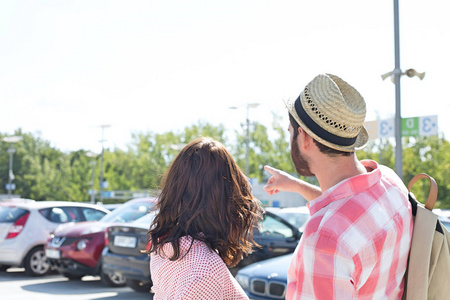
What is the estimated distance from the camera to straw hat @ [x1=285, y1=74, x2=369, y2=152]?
1737 mm

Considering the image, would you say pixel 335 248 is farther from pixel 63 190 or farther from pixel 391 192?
pixel 63 190

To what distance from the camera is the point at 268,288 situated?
17.5 feet

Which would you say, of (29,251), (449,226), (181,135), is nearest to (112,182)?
(181,135)

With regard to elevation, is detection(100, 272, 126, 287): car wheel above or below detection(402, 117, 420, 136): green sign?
below

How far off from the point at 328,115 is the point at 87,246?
8012 millimetres

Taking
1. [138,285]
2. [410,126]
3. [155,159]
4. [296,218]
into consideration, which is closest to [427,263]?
[138,285]

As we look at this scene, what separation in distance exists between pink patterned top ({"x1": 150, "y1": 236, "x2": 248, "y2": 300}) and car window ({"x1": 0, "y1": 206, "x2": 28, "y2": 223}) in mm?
9298

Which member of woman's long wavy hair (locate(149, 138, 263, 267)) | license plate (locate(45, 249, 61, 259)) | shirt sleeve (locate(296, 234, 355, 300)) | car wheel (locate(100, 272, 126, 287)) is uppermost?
woman's long wavy hair (locate(149, 138, 263, 267))

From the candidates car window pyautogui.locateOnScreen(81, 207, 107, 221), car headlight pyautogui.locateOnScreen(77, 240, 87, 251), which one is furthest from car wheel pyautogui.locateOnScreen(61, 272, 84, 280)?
car window pyautogui.locateOnScreen(81, 207, 107, 221)

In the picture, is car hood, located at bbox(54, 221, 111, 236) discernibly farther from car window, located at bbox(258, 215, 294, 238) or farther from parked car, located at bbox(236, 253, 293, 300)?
parked car, located at bbox(236, 253, 293, 300)

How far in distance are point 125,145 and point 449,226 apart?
185ft

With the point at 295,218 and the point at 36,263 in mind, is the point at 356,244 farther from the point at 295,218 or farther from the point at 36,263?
the point at 36,263

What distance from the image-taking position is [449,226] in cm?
638

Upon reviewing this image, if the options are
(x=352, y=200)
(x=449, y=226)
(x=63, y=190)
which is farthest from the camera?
(x=63, y=190)
